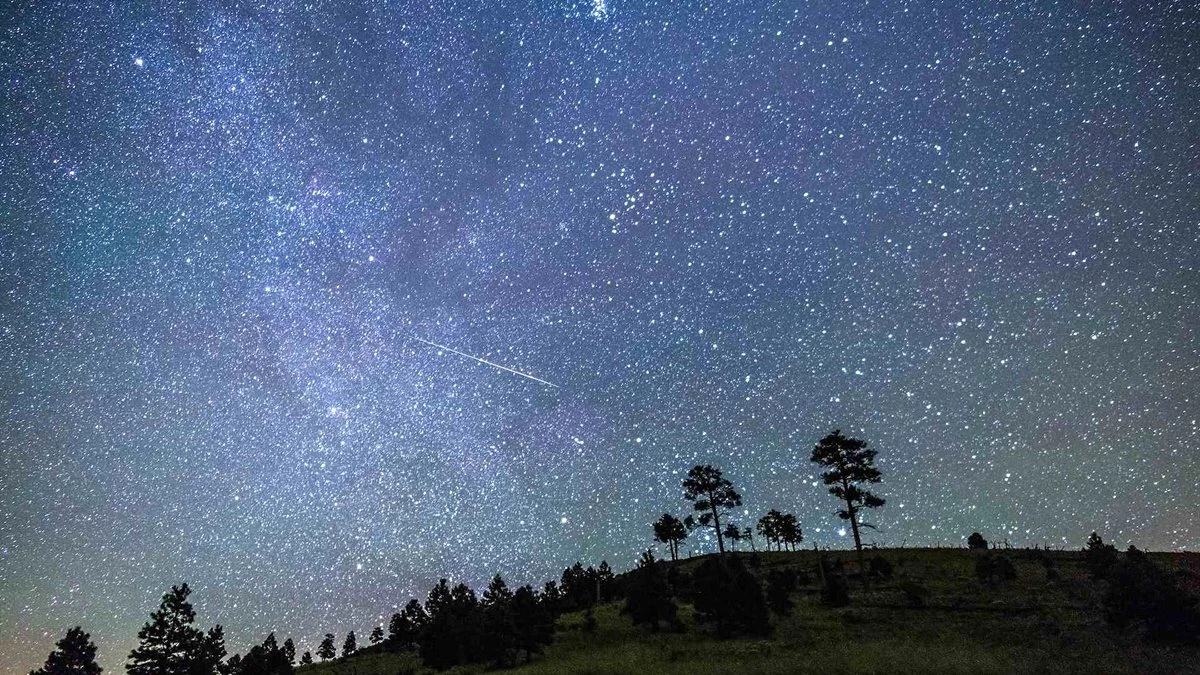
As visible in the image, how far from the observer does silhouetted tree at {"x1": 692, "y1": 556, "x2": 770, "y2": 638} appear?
32844mm

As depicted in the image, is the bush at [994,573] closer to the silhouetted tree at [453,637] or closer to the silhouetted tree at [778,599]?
the silhouetted tree at [778,599]

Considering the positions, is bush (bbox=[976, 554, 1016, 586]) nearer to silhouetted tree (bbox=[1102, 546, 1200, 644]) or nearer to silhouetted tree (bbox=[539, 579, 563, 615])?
silhouetted tree (bbox=[1102, 546, 1200, 644])

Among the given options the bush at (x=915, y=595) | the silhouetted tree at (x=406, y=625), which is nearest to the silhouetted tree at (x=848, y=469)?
the bush at (x=915, y=595)

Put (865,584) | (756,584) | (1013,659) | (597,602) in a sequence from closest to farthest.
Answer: (1013,659) < (756,584) < (865,584) < (597,602)

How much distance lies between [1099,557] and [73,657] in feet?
275

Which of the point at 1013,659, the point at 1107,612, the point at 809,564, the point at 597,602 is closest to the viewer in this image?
the point at 1013,659

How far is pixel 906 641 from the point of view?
28.2 meters

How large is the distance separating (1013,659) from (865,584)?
721 inches

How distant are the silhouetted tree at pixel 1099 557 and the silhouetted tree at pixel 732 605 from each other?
2754cm

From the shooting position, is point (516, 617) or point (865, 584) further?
point (865, 584)

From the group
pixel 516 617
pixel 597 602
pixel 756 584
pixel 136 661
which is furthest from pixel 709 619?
pixel 136 661

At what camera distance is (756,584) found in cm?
3509

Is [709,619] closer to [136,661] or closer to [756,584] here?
[756,584]

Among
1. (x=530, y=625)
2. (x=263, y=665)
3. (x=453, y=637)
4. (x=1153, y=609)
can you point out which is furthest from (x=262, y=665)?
(x=1153, y=609)
